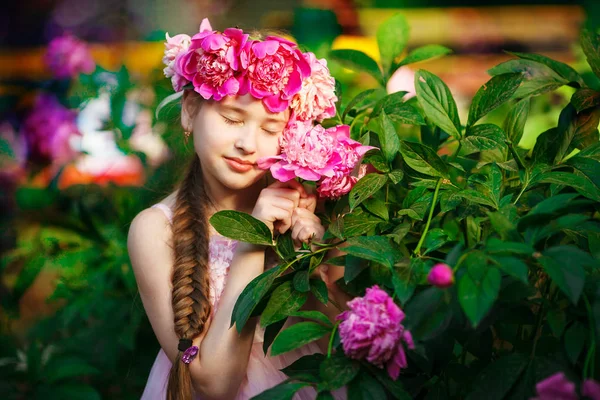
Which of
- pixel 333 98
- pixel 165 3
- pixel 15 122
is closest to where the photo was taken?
pixel 333 98

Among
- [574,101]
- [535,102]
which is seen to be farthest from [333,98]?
[535,102]

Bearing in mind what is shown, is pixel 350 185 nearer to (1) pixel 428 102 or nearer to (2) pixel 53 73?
(1) pixel 428 102

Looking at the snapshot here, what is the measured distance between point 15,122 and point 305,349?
2838mm

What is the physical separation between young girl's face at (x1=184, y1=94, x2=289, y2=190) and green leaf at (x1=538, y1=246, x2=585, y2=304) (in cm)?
56

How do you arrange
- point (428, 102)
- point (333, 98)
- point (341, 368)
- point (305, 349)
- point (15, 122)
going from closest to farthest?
point (341, 368)
point (428, 102)
point (333, 98)
point (305, 349)
point (15, 122)

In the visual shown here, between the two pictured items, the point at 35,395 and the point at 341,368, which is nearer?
the point at 341,368

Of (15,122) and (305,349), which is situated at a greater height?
(305,349)

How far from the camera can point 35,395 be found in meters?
1.63

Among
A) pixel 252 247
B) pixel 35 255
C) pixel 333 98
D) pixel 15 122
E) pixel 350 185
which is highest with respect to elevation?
pixel 333 98

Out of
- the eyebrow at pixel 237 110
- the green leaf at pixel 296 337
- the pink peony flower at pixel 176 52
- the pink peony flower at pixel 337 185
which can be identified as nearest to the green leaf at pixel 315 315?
the green leaf at pixel 296 337

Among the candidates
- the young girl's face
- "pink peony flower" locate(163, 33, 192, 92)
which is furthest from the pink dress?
"pink peony flower" locate(163, 33, 192, 92)

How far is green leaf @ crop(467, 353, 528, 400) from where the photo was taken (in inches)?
38.1

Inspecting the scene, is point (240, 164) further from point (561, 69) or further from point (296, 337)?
point (561, 69)

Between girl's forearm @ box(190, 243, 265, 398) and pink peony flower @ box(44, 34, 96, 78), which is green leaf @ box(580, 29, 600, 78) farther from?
pink peony flower @ box(44, 34, 96, 78)
